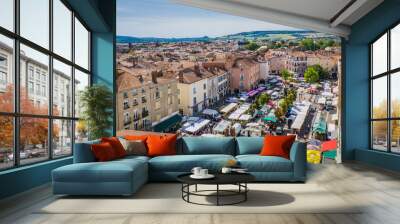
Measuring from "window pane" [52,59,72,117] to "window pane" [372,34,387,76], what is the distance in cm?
686

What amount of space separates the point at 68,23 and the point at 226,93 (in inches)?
207

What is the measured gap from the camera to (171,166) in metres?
6.91

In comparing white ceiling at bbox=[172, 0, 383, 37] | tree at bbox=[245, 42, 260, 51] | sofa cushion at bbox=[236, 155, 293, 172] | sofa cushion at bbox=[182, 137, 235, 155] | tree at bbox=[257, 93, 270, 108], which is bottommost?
sofa cushion at bbox=[236, 155, 293, 172]

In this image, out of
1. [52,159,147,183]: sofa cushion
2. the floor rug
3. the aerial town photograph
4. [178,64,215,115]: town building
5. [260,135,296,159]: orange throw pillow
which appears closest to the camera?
the floor rug

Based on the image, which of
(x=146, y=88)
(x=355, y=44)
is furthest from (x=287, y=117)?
(x=146, y=88)

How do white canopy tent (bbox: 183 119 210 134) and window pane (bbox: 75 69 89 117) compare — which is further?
white canopy tent (bbox: 183 119 210 134)

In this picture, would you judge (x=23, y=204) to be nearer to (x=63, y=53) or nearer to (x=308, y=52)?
(x=63, y=53)

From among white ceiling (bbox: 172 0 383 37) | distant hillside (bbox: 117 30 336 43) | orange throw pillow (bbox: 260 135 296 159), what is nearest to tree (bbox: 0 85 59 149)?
orange throw pillow (bbox: 260 135 296 159)

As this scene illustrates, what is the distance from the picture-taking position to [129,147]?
764 cm

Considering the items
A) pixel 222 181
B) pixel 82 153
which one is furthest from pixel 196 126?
pixel 222 181

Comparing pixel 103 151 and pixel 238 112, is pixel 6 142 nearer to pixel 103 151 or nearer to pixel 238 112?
Result: pixel 103 151

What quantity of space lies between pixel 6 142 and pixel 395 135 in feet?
24.3

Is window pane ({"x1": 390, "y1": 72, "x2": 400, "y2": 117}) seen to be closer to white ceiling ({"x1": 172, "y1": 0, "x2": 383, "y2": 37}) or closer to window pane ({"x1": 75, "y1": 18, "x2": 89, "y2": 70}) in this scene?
white ceiling ({"x1": 172, "y1": 0, "x2": 383, "y2": 37})

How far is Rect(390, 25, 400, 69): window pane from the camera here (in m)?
9.04
